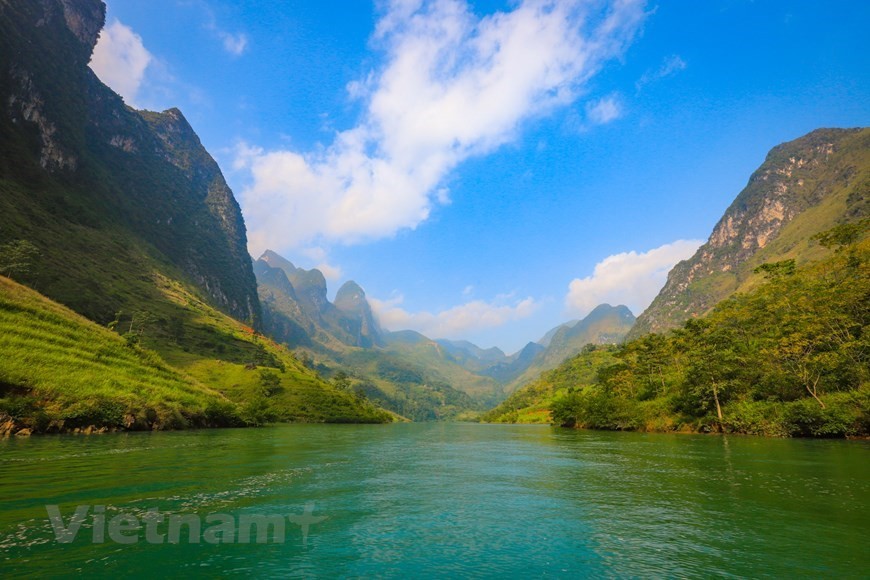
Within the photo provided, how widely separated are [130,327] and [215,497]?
506 feet

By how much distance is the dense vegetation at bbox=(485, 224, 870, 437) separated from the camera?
5938 cm

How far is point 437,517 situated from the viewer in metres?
20.2

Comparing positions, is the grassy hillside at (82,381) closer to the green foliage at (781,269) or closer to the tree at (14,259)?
the tree at (14,259)

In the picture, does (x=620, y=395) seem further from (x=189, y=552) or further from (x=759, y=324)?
(x=189, y=552)

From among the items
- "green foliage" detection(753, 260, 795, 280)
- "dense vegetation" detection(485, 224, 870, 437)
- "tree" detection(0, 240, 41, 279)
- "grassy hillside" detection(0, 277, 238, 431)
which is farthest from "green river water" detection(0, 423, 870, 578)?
"tree" detection(0, 240, 41, 279)

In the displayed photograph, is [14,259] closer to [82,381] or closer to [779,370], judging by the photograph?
[82,381]

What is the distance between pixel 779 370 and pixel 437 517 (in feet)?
239

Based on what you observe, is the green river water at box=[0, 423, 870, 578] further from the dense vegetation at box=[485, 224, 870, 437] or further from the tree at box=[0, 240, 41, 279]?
the tree at box=[0, 240, 41, 279]

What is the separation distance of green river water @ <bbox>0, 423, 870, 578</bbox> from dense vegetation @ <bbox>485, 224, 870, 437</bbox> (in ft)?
102

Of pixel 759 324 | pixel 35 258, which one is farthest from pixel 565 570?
pixel 35 258

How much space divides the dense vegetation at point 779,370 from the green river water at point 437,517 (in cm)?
3117

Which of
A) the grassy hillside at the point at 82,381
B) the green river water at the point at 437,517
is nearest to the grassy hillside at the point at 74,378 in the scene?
the grassy hillside at the point at 82,381

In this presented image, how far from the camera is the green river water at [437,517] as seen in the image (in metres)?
13.6

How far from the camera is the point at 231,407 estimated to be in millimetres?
94062
